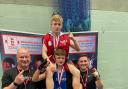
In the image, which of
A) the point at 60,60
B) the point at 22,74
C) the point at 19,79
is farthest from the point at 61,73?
the point at 19,79

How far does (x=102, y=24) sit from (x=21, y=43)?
184cm

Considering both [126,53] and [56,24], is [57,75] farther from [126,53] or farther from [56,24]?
[126,53]

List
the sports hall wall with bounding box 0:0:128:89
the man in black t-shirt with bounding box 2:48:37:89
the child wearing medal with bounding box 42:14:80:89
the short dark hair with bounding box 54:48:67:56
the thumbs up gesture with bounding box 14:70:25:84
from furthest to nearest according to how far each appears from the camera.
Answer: the sports hall wall with bounding box 0:0:128:89
the child wearing medal with bounding box 42:14:80:89
the short dark hair with bounding box 54:48:67:56
the man in black t-shirt with bounding box 2:48:37:89
the thumbs up gesture with bounding box 14:70:25:84

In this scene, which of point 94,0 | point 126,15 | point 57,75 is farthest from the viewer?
point 126,15

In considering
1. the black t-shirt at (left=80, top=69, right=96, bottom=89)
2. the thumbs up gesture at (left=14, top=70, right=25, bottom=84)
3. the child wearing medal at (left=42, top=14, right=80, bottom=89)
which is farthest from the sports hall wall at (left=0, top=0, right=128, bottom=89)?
the thumbs up gesture at (left=14, top=70, right=25, bottom=84)

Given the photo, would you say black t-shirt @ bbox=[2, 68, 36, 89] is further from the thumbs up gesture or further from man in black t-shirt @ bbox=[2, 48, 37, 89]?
the thumbs up gesture

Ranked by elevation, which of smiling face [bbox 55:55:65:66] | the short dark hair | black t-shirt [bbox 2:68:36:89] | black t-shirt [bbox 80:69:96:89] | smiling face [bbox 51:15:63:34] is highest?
smiling face [bbox 51:15:63:34]

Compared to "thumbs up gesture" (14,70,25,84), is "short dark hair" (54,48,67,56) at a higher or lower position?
higher

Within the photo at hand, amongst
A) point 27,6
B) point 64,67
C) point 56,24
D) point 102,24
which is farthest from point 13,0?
point 102,24

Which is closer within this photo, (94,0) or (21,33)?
(21,33)

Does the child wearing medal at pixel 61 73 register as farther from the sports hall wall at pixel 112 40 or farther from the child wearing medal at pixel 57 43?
the sports hall wall at pixel 112 40

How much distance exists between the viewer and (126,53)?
646 centimetres

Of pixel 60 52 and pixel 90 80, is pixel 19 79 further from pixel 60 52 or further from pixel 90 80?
pixel 90 80

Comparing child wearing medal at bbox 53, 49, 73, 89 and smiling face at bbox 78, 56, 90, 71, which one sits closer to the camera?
child wearing medal at bbox 53, 49, 73, 89
